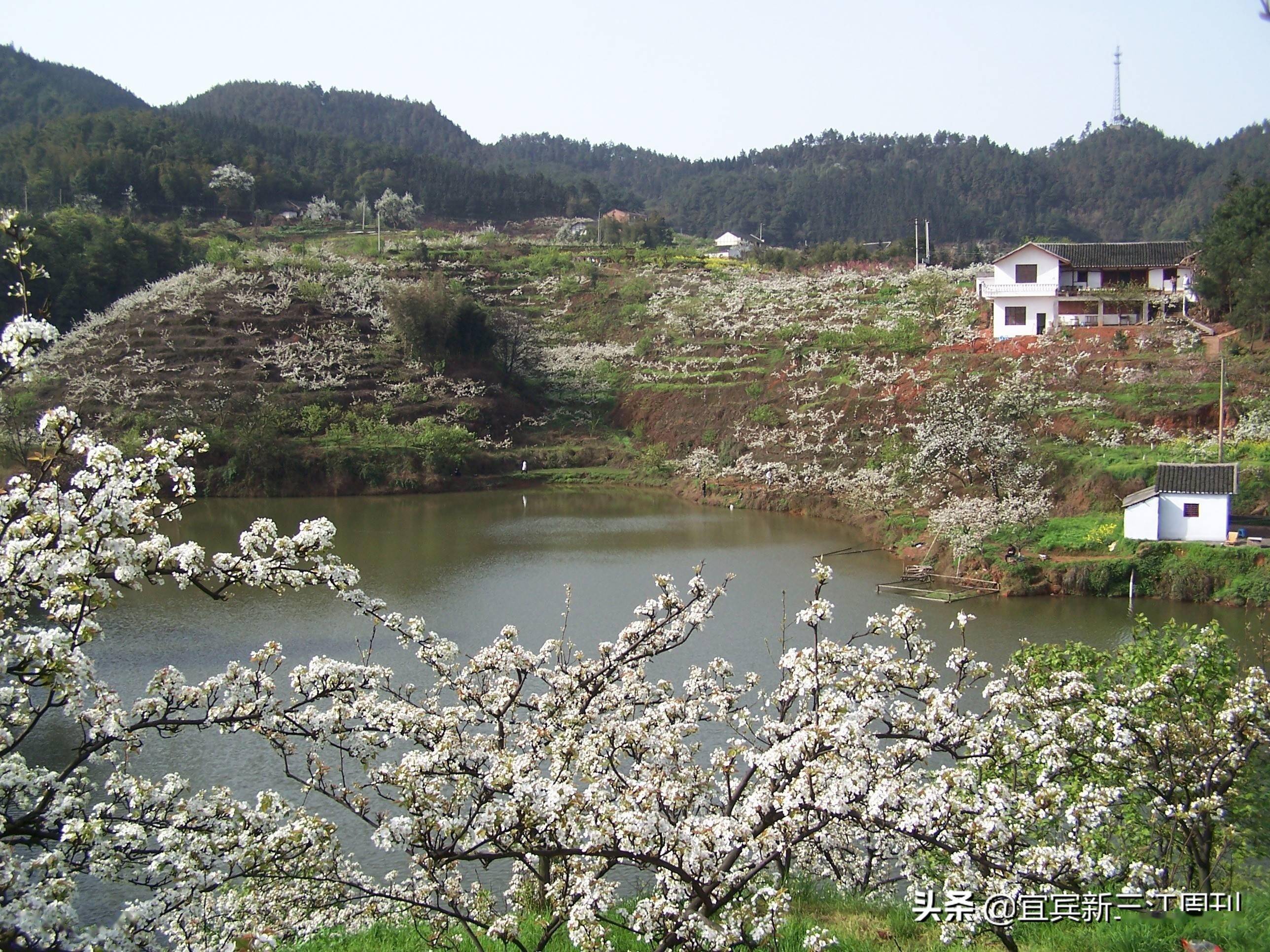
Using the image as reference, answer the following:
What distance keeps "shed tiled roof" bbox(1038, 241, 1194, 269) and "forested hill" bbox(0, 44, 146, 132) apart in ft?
252

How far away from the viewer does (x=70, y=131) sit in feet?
209

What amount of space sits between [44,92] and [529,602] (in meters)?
101

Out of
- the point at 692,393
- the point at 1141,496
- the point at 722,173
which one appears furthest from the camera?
the point at 722,173

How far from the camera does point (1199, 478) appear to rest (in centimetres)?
1877

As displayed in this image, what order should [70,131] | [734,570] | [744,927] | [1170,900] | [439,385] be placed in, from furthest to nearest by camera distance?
1. [70,131]
2. [439,385]
3. [734,570]
4. [1170,900]
5. [744,927]

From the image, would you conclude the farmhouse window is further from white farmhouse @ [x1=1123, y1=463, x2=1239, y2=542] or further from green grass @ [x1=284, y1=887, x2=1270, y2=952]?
green grass @ [x1=284, y1=887, x2=1270, y2=952]

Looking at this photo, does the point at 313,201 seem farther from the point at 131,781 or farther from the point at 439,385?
the point at 131,781

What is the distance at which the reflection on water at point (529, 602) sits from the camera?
14094mm

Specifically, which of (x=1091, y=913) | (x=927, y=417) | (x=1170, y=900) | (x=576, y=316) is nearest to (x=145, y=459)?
(x=1091, y=913)

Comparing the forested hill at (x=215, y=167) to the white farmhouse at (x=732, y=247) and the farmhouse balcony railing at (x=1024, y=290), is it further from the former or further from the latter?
the farmhouse balcony railing at (x=1024, y=290)

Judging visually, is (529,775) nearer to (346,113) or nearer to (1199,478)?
(1199,478)

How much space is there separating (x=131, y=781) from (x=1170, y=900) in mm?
5609

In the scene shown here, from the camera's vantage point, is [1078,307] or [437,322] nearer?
[1078,307]

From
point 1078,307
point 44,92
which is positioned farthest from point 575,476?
point 44,92
